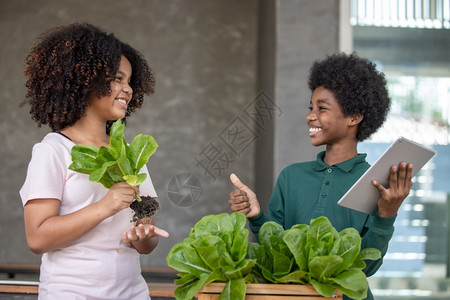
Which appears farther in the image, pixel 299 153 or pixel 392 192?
pixel 299 153

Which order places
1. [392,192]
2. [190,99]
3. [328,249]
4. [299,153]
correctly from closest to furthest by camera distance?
[328,249] → [392,192] → [299,153] → [190,99]

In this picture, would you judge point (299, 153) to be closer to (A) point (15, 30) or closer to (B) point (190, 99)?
(B) point (190, 99)

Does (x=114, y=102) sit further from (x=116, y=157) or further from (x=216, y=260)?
(x=216, y=260)

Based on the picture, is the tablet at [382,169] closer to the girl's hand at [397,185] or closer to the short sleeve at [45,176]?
the girl's hand at [397,185]

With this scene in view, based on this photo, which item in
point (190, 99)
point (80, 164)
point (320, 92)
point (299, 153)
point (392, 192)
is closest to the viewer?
point (80, 164)

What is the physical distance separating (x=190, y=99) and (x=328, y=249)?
459cm

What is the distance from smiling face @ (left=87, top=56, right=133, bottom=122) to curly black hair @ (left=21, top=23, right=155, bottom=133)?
2cm

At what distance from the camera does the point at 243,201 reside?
1.96 metres

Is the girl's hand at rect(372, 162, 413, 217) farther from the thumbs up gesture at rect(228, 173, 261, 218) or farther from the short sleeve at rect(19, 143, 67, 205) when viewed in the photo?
the short sleeve at rect(19, 143, 67, 205)

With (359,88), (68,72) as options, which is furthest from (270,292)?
(359,88)

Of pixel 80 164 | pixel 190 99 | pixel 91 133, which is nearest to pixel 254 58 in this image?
pixel 190 99

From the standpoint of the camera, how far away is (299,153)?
4.06 metres

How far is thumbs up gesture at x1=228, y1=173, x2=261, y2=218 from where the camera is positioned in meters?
1.94

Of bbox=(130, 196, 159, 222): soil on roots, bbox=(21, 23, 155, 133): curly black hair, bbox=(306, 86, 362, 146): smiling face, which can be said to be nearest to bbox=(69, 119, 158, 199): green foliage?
bbox=(130, 196, 159, 222): soil on roots
